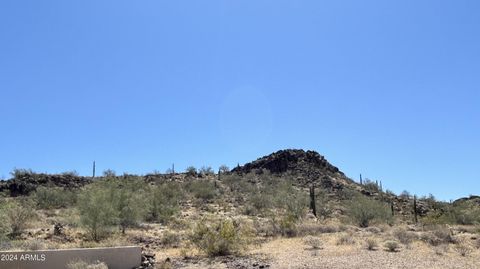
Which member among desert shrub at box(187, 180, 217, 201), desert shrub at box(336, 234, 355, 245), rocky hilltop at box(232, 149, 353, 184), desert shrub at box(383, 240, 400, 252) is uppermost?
rocky hilltop at box(232, 149, 353, 184)

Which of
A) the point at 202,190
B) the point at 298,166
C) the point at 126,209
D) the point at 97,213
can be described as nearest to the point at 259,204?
the point at 202,190

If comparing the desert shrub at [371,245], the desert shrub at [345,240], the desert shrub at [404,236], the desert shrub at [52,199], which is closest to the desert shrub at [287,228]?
the desert shrub at [345,240]

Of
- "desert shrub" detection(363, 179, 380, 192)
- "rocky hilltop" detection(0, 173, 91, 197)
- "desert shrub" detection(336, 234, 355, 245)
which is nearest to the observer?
"desert shrub" detection(336, 234, 355, 245)

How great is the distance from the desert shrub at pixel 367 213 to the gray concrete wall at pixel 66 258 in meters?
22.9

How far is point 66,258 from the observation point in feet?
55.9

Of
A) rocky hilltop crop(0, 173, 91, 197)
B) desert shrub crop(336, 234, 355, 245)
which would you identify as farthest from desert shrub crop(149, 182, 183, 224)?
desert shrub crop(336, 234, 355, 245)

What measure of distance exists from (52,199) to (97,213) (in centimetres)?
1874

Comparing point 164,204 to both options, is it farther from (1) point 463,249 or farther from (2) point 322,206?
(1) point 463,249

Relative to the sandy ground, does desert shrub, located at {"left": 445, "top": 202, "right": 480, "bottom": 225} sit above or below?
above

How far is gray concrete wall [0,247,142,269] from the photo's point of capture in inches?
640

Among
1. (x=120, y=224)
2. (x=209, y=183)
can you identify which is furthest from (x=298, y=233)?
(x=209, y=183)

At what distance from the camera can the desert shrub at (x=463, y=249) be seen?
22.7m

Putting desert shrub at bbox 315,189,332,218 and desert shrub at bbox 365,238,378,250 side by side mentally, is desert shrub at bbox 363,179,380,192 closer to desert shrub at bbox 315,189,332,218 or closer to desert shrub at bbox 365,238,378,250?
desert shrub at bbox 315,189,332,218

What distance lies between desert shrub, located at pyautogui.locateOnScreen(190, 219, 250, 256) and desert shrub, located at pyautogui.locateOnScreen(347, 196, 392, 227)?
15730 mm
